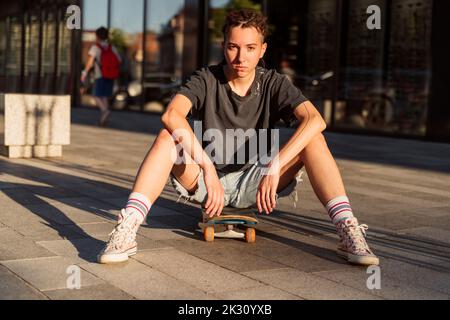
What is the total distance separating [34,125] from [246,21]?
4793 mm

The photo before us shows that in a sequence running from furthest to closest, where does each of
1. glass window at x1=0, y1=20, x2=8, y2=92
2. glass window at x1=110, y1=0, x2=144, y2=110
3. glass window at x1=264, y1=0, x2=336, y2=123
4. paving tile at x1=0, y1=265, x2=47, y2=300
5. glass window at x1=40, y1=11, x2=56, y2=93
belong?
1. glass window at x1=0, y1=20, x2=8, y2=92
2. glass window at x1=40, y1=11, x2=56, y2=93
3. glass window at x1=110, y1=0, x2=144, y2=110
4. glass window at x1=264, y1=0, x2=336, y2=123
5. paving tile at x1=0, y1=265, x2=47, y2=300

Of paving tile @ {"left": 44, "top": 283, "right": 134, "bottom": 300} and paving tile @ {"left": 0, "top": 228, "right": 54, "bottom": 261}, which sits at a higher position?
paving tile @ {"left": 44, "top": 283, "right": 134, "bottom": 300}

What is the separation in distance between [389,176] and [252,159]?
12.1ft

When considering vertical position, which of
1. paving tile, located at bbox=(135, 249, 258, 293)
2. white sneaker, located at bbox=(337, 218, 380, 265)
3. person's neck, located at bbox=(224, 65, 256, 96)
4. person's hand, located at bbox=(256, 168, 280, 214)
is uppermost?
person's neck, located at bbox=(224, 65, 256, 96)

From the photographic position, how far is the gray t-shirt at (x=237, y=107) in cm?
406

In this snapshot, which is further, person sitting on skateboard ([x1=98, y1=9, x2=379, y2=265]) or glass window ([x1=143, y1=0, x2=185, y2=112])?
glass window ([x1=143, y1=0, x2=185, y2=112])

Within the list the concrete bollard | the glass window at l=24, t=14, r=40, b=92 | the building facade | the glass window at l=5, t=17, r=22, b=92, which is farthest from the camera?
the glass window at l=5, t=17, r=22, b=92

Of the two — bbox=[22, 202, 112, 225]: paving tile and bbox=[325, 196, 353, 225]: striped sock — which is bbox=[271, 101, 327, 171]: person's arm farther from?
bbox=[22, 202, 112, 225]: paving tile

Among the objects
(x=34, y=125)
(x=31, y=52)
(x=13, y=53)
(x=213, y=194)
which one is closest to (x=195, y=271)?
(x=213, y=194)

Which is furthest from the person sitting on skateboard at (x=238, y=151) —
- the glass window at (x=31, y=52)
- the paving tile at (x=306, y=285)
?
the glass window at (x=31, y=52)

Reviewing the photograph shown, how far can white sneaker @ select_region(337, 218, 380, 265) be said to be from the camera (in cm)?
367

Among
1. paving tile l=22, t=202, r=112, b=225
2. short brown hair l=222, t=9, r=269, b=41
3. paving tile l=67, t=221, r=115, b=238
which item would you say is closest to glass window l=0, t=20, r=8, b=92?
paving tile l=22, t=202, r=112, b=225
